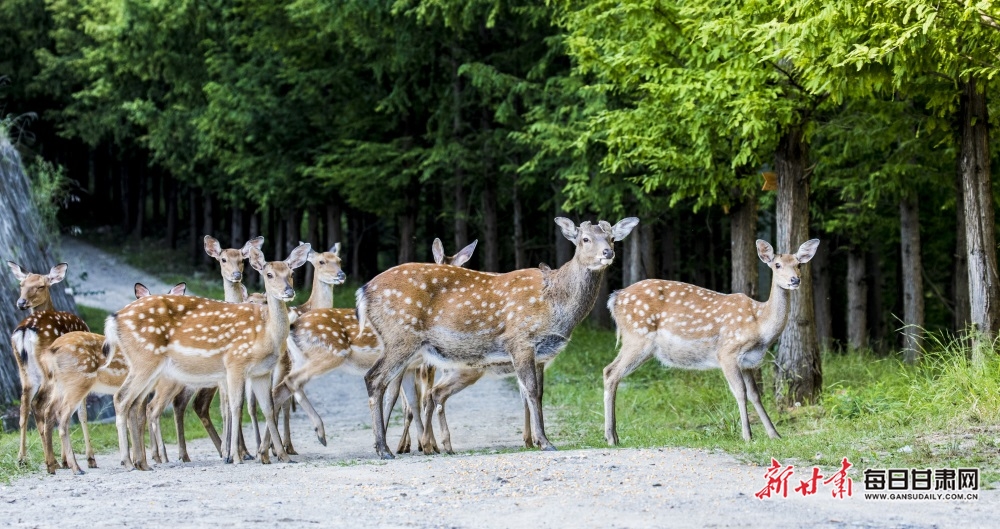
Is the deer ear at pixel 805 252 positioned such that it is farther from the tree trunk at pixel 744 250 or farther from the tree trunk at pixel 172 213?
the tree trunk at pixel 172 213

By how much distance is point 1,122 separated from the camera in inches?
759

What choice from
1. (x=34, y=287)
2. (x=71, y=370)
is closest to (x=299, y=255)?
(x=71, y=370)

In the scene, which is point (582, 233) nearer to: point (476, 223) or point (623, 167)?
point (623, 167)

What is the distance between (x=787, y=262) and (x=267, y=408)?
4818mm

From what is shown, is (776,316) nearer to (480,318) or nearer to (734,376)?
(734,376)

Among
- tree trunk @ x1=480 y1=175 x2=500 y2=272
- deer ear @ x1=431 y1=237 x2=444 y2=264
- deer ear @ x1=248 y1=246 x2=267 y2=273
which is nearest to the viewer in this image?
deer ear @ x1=248 y1=246 x2=267 y2=273

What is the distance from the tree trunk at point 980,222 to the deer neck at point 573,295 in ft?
12.0

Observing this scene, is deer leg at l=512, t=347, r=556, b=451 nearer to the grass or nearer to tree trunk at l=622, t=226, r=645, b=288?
the grass

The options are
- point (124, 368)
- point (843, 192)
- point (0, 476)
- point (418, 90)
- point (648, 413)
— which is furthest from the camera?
point (418, 90)

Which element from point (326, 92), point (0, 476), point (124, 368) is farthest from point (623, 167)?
point (326, 92)

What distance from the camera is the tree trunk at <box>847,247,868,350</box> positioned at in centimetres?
2025

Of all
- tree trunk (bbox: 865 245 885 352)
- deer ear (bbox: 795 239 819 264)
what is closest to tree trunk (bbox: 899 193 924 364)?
tree trunk (bbox: 865 245 885 352)

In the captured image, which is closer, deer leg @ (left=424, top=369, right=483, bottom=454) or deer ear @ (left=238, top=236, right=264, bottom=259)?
deer leg @ (left=424, top=369, right=483, bottom=454)

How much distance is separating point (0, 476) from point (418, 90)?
16.1m
